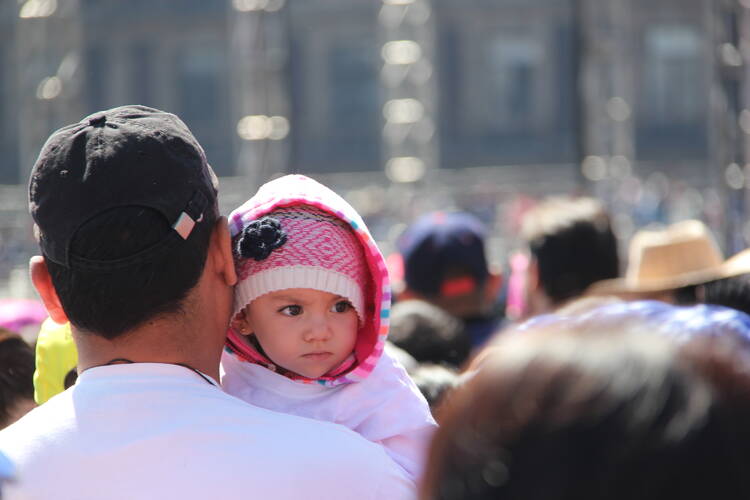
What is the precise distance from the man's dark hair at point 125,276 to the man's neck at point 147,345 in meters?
0.01

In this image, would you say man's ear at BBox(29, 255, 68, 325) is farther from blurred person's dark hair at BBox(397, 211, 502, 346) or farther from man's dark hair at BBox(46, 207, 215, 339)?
blurred person's dark hair at BBox(397, 211, 502, 346)

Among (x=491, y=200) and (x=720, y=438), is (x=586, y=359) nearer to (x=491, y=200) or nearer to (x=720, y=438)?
(x=720, y=438)

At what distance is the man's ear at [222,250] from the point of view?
1529 millimetres

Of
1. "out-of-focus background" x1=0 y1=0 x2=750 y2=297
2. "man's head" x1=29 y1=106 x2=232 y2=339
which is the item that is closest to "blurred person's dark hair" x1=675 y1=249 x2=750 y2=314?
"man's head" x1=29 y1=106 x2=232 y2=339

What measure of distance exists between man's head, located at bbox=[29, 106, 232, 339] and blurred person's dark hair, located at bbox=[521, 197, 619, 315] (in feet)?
6.95

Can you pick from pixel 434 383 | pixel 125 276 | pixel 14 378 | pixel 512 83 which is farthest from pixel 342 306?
pixel 512 83

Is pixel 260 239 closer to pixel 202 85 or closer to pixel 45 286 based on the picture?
pixel 45 286

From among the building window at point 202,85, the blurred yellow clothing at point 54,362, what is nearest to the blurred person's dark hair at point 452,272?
the blurred yellow clothing at point 54,362

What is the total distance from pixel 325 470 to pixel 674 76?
3202 centimetres

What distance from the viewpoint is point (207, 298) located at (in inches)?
60.4

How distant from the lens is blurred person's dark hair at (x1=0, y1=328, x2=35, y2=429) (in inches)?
92.6

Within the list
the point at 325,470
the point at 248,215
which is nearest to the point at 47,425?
the point at 325,470

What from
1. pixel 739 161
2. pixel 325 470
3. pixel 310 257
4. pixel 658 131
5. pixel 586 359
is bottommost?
pixel 658 131

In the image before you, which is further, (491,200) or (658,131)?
(658,131)
